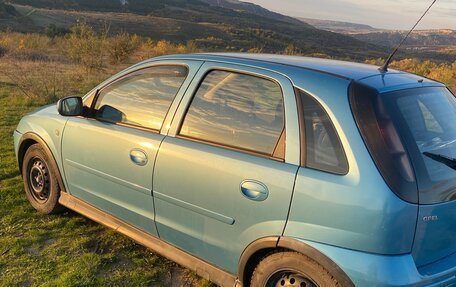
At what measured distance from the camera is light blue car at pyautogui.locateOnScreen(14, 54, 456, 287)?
2.31 m

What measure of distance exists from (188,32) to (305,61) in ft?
207

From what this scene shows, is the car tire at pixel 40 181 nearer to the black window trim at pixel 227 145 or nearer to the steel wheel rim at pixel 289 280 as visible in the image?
the black window trim at pixel 227 145

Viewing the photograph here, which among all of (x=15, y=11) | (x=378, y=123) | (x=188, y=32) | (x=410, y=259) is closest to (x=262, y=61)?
(x=378, y=123)

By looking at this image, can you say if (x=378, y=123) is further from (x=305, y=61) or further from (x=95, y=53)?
(x=95, y=53)

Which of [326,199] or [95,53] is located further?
[95,53]

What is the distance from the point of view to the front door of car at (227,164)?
2.63 m

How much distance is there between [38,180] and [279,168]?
113 inches

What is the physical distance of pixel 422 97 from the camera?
282 centimetres

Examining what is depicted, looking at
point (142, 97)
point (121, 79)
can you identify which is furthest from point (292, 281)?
point (121, 79)

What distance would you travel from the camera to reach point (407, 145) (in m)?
2.38

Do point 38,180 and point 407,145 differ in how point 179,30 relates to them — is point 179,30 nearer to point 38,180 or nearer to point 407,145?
point 38,180

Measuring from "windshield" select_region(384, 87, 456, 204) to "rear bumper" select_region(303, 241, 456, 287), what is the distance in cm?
34

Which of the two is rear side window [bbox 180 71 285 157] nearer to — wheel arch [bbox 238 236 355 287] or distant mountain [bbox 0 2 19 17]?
wheel arch [bbox 238 236 355 287]

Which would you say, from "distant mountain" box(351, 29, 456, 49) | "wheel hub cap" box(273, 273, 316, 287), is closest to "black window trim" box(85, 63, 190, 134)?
"wheel hub cap" box(273, 273, 316, 287)
